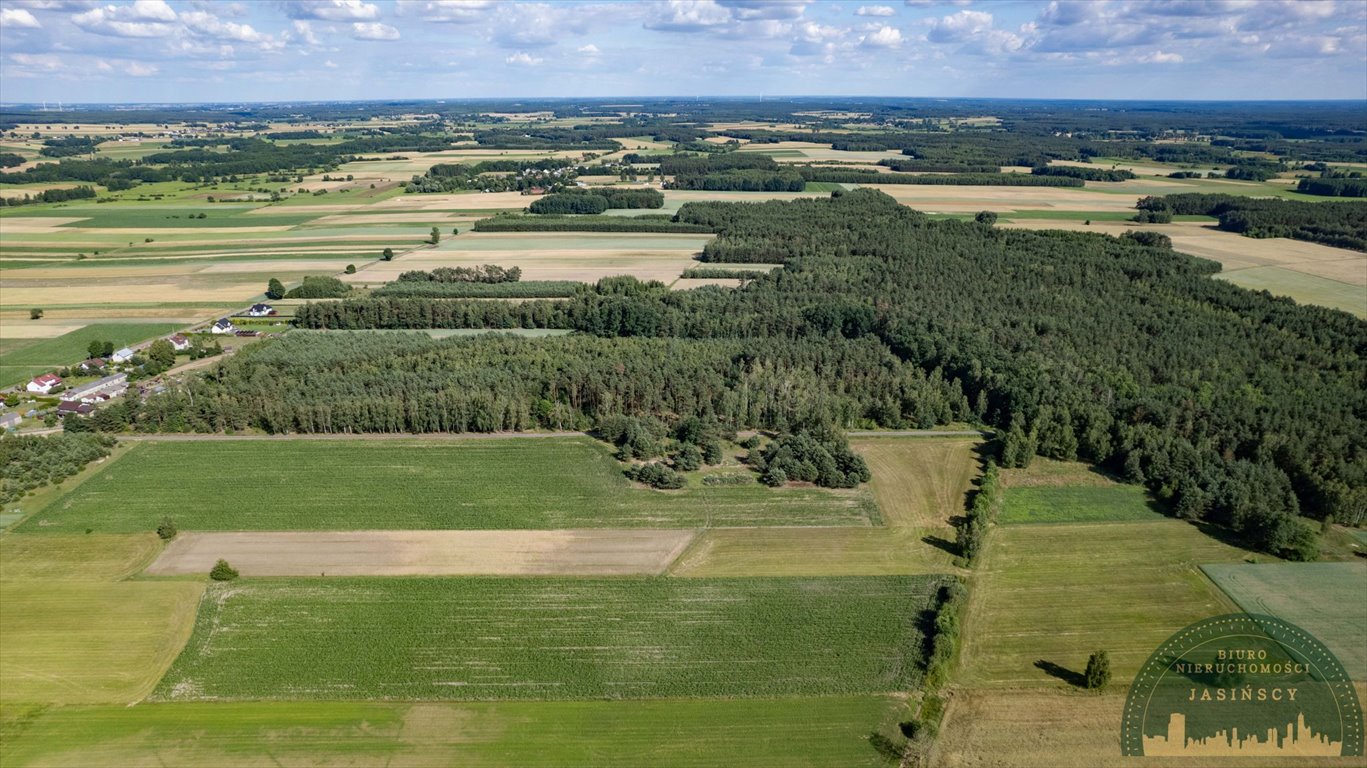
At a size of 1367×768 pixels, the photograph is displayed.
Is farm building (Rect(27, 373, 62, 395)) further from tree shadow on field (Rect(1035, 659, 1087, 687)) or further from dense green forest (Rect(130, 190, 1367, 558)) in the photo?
tree shadow on field (Rect(1035, 659, 1087, 687))

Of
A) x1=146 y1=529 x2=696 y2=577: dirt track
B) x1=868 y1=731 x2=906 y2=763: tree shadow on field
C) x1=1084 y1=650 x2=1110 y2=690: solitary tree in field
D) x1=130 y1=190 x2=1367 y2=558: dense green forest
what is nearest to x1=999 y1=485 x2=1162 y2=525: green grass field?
x1=130 y1=190 x2=1367 y2=558: dense green forest

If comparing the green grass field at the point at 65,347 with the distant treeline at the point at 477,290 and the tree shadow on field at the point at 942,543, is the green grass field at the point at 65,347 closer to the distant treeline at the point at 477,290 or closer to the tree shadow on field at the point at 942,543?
the distant treeline at the point at 477,290

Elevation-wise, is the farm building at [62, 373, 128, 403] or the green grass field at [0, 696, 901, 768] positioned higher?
the farm building at [62, 373, 128, 403]

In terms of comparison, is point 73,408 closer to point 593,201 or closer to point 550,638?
point 550,638

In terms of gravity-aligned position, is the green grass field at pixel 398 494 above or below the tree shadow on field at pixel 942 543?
above

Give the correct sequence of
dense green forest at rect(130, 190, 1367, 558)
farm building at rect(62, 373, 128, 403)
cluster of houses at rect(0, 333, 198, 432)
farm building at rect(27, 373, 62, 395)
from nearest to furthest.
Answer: dense green forest at rect(130, 190, 1367, 558)
cluster of houses at rect(0, 333, 198, 432)
farm building at rect(62, 373, 128, 403)
farm building at rect(27, 373, 62, 395)

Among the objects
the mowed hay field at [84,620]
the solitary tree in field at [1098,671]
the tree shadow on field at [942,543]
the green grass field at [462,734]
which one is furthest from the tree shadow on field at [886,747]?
the mowed hay field at [84,620]

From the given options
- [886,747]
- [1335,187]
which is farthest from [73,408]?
[1335,187]
